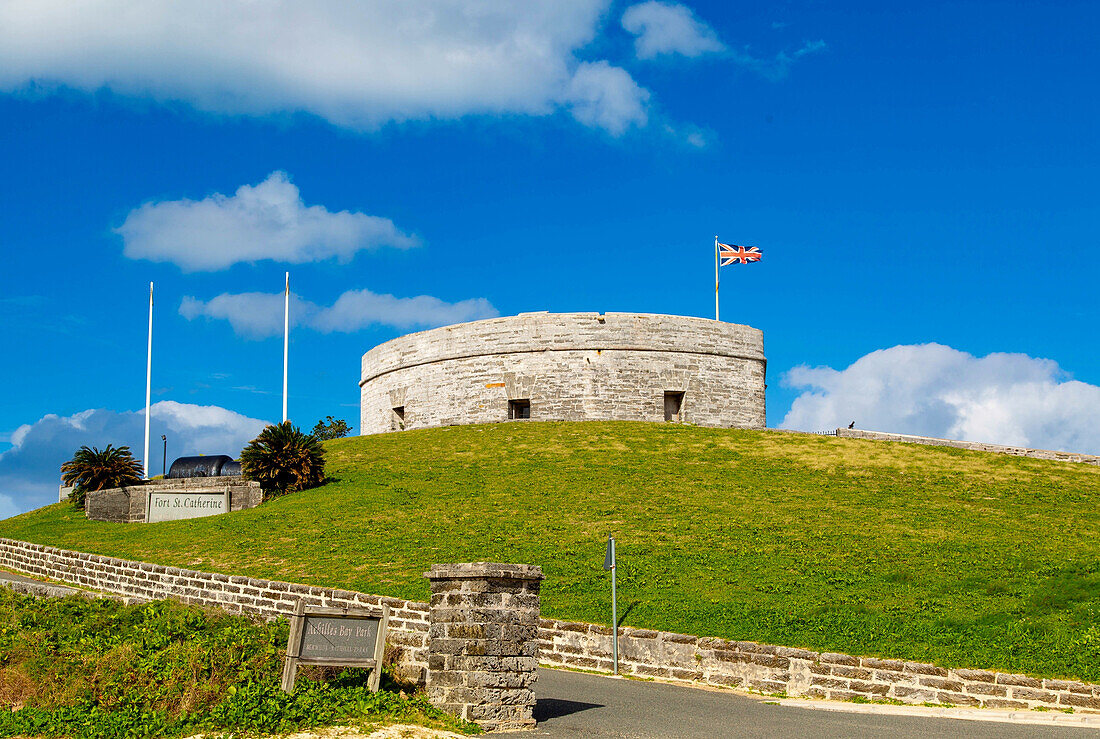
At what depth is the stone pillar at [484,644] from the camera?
999 centimetres

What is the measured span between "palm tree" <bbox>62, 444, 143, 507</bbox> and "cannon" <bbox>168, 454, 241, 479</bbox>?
10.6 ft

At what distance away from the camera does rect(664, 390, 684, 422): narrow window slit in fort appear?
38.8 meters

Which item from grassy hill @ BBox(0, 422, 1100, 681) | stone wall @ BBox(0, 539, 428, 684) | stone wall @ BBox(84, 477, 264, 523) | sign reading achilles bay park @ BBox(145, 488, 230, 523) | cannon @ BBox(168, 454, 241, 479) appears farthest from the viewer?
cannon @ BBox(168, 454, 241, 479)

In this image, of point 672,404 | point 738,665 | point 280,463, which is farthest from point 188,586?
point 672,404

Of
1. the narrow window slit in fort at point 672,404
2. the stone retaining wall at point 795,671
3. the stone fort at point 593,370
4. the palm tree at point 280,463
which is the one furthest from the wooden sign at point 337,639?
the narrow window slit in fort at point 672,404

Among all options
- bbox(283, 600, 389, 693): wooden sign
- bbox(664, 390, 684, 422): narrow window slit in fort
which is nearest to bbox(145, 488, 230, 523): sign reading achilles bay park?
bbox(664, 390, 684, 422): narrow window slit in fort

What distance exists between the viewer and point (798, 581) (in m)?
17.4

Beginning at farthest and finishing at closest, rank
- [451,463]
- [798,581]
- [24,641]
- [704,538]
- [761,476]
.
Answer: [451,463] → [761,476] → [704,538] → [798,581] → [24,641]

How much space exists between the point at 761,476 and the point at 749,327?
47.3 feet

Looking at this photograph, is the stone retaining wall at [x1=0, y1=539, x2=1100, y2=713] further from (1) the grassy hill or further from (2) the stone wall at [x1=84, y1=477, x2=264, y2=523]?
(2) the stone wall at [x1=84, y1=477, x2=264, y2=523]

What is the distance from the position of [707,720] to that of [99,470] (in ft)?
80.5

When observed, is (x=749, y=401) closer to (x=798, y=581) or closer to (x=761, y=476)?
(x=761, y=476)

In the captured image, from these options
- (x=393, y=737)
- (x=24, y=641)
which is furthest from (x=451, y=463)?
(x=393, y=737)

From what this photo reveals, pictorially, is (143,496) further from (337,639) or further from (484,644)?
(484,644)
